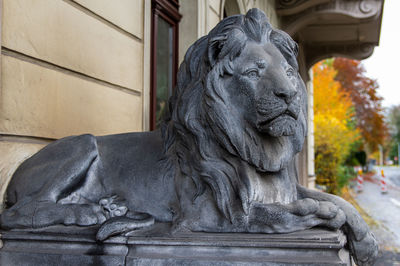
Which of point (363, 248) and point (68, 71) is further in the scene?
point (68, 71)

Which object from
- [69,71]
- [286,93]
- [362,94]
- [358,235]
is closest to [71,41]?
[69,71]

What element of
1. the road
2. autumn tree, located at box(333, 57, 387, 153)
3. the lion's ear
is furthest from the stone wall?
autumn tree, located at box(333, 57, 387, 153)

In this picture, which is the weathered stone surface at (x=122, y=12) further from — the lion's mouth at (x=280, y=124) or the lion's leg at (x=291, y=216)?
the lion's leg at (x=291, y=216)

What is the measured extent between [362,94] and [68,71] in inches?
1371

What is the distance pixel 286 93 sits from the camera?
211 cm

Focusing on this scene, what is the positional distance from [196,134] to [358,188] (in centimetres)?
1980

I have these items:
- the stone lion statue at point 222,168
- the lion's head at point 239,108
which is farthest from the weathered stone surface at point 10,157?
the lion's head at point 239,108

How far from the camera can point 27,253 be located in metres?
2.34

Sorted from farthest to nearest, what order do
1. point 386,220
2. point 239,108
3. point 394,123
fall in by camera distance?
point 394,123 < point 386,220 < point 239,108

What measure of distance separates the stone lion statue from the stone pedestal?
0.07 metres

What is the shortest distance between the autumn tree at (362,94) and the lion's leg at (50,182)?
33.9 metres

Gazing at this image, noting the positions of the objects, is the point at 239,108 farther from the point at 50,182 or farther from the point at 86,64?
the point at 86,64

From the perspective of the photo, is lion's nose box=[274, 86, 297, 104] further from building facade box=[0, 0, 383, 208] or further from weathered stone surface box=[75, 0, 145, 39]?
weathered stone surface box=[75, 0, 145, 39]

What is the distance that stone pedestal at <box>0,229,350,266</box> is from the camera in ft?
6.56
